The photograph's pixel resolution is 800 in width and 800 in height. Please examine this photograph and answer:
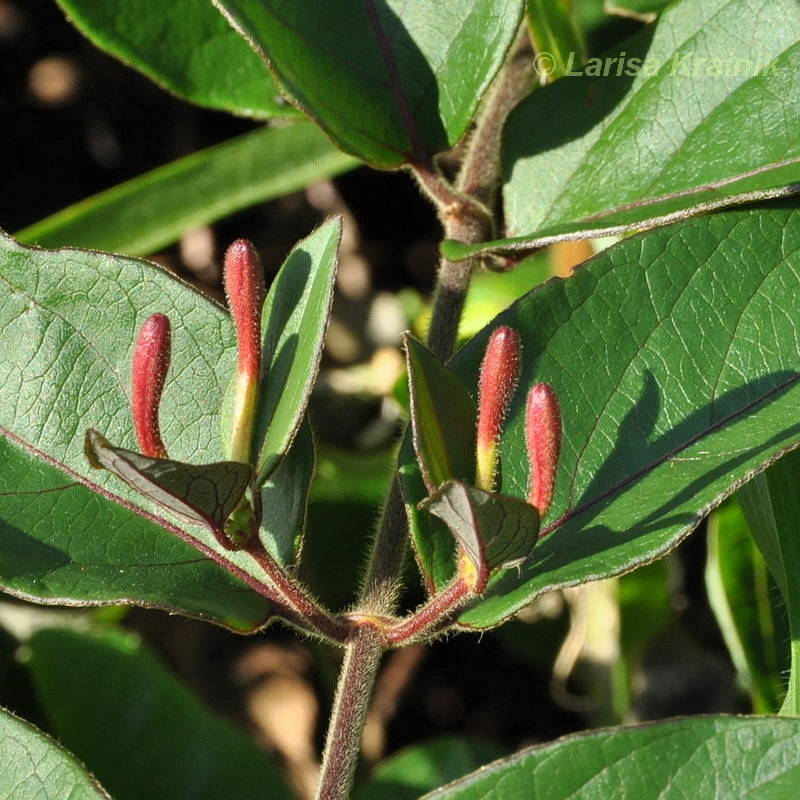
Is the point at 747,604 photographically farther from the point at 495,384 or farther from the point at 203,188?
the point at 203,188

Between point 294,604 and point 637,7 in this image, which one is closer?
point 294,604

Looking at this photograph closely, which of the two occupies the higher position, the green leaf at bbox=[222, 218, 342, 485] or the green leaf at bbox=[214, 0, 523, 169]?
the green leaf at bbox=[214, 0, 523, 169]

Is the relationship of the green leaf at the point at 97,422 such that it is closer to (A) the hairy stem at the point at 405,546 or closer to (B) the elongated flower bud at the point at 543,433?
(A) the hairy stem at the point at 405,546

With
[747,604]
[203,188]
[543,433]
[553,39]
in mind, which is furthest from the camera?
[203,188]

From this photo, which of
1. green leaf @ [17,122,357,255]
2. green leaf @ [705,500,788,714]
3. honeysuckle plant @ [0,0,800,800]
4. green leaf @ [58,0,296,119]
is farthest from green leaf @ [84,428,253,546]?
green leaf @ [17,122,357,255]

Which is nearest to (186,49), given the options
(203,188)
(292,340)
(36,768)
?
(292,340)

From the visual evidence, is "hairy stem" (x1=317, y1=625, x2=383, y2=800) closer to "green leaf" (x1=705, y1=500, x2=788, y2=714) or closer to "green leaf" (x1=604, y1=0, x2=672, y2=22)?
"green leaf" (x1=705, y1=500, x2=788, y2=714)
